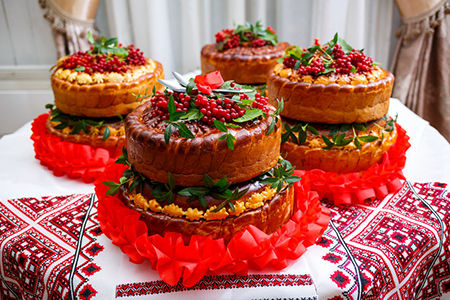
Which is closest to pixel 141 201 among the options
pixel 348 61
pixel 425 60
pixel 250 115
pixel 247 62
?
pixel 250 115

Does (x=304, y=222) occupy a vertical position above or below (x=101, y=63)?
below

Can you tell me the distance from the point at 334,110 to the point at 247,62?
79cm

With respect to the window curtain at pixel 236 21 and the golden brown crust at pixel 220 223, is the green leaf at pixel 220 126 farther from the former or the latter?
the window curtain at pixel 236 21

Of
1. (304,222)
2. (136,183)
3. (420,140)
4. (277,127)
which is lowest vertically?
(420,140)

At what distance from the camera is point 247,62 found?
2240mm

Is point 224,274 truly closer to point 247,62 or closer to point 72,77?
point 72,77

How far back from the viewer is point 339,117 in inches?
63.3

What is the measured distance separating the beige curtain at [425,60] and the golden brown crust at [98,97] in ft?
6.74

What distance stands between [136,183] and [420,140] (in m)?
1.50

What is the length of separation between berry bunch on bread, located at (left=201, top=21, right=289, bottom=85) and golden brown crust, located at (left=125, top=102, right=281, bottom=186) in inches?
41.5

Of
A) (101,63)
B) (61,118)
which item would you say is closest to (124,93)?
(101,63)

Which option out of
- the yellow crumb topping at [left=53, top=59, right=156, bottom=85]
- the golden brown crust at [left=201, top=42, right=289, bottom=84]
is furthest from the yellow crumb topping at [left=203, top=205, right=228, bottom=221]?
the golden brown crust at [left=201, top=42, right=289, bottom=84]

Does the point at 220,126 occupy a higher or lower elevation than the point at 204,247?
higher

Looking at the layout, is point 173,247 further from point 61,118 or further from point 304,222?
point 61,118
